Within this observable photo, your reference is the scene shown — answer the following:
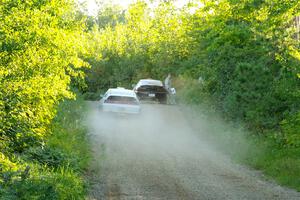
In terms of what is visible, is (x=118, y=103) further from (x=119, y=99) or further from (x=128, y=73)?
(x=128, y=73)

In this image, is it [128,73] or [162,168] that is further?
[128,73]

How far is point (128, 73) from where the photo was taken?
48.2 metres

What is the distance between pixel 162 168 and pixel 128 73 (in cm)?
3320

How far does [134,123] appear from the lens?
25.1 metres

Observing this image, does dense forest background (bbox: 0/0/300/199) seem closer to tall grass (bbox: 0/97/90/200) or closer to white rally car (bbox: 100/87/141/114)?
tall grass (bbox: 0/97/90/200)

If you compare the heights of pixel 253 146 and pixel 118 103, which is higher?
pixel 118 103

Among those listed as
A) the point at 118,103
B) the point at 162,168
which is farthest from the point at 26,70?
the point at 118,103

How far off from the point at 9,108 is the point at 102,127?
1396cm

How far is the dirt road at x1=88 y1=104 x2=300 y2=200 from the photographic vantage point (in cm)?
1240

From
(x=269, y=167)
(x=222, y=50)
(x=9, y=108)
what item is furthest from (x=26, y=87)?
A: (x=222, y=50)

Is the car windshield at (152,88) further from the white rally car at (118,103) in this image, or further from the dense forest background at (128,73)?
the white rally car at (118,103)

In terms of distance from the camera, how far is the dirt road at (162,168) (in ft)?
40.7

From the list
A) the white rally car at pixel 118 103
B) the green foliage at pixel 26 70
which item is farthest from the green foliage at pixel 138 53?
the green foliage at pixel 26 70

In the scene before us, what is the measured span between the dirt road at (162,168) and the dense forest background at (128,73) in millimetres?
976
